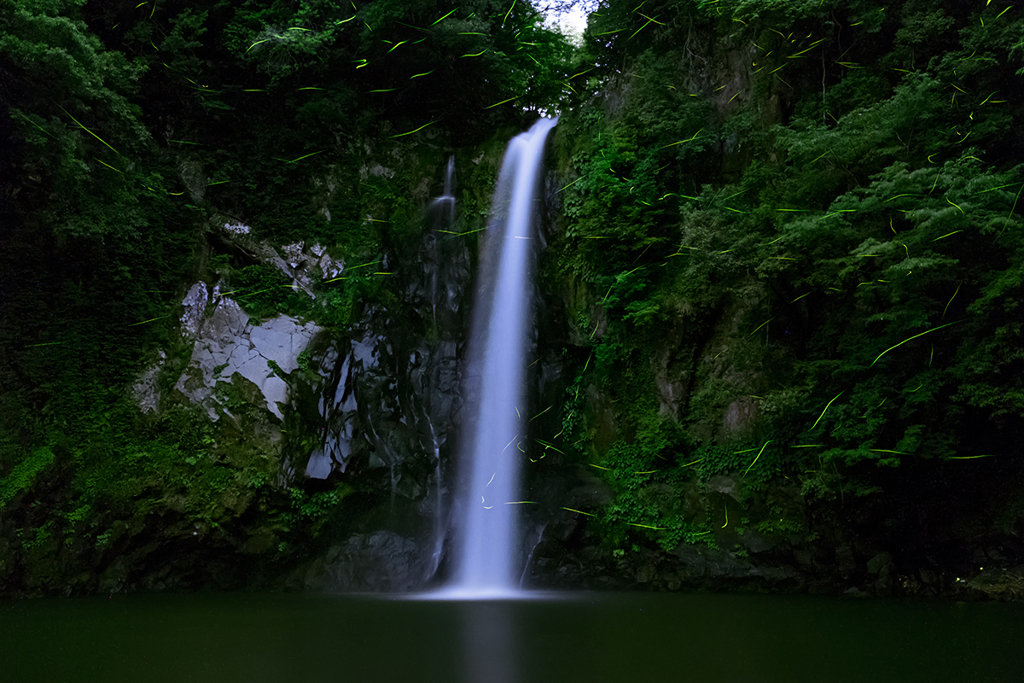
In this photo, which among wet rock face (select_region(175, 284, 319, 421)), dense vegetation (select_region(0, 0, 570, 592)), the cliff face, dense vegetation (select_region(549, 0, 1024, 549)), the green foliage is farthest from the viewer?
wet rock face (select_region(175, 284, 319, 421))

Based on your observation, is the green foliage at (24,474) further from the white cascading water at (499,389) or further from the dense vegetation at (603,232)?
the white cascading water at (499,389)

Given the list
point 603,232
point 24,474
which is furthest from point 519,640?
point 24,474

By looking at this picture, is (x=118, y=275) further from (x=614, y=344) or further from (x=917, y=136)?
(x=917, y=136)

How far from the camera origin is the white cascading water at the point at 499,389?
8.02 m

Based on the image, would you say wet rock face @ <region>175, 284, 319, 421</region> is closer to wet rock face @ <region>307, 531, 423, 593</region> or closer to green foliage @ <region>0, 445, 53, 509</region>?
green foliage @ <region>0, 445, 53, 509</region>

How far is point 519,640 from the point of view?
466 centimetres

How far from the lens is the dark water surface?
12.5 ft

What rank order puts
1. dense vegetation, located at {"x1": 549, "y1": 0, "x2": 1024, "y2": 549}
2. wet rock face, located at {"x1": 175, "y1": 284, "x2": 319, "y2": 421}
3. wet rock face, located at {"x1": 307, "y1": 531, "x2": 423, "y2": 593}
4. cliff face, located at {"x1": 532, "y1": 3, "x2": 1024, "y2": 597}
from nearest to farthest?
dense vegetation, located at {"x1": 549, "y1": 0, "x2": 1024, "y2": 549} < cliff face, located at {"x1": 532, "y1": 3, "x2": 1024, "y2": 597} < wet rock face, located at {"x1": 307, "y1": 531, "x2": 423, "y2": 593} < wet rock face, located at {"x1": 175, "y1": 284, "x2": 319, "y2": 421}

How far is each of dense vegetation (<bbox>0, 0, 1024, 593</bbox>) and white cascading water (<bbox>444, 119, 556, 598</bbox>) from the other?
0.60m

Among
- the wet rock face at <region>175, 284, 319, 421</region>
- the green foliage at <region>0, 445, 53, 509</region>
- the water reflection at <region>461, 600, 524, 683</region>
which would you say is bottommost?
the water reflection at <region>461, 600, 524, 683</region>

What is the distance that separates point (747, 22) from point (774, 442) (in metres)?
5.53

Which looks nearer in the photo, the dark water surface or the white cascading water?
the dark water surface

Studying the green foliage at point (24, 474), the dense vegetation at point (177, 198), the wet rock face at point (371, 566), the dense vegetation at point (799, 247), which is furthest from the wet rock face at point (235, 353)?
the dense vegetation at point (799, 247)

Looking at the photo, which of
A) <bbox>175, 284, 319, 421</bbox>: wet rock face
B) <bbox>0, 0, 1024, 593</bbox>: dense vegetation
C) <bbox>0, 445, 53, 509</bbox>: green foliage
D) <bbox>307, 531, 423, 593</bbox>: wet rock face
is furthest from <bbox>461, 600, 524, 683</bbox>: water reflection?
<bbox>0, 445, 53, 509</bbox>: green foliage
